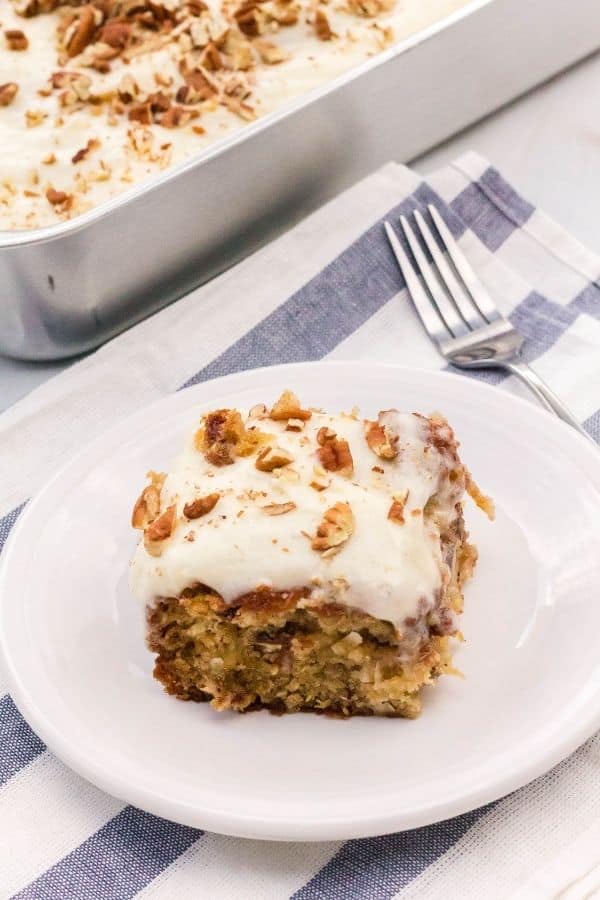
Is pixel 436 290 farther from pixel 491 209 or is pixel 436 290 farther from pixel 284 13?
pixel 284 13

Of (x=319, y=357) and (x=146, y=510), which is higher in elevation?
(x=146, y=510)

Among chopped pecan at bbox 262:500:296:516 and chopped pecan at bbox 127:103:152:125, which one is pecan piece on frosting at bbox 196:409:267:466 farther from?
chopped pecan at bbox 127:103:152:125

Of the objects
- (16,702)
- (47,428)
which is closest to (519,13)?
(47,428)

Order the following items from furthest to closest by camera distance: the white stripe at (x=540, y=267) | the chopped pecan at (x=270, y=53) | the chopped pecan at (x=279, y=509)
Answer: the chopped pecan at (x=270, y=53) → the white stripe at (x=540, y=267) → the chopped pecan at (x=279, y=509)

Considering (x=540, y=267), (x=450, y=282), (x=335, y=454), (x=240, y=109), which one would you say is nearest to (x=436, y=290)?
(x=450, y=282)

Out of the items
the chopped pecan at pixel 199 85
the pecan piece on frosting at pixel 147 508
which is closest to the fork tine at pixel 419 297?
the chopped pecan at pixel 199 85

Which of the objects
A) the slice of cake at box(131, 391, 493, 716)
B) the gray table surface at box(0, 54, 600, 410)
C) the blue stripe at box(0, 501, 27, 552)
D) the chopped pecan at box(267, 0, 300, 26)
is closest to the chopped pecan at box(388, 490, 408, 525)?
the slice of cake at box(131, 391, 493, 716)

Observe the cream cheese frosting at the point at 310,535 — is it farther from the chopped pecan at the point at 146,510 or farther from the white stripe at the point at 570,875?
the white stripe at the point at 570,875
